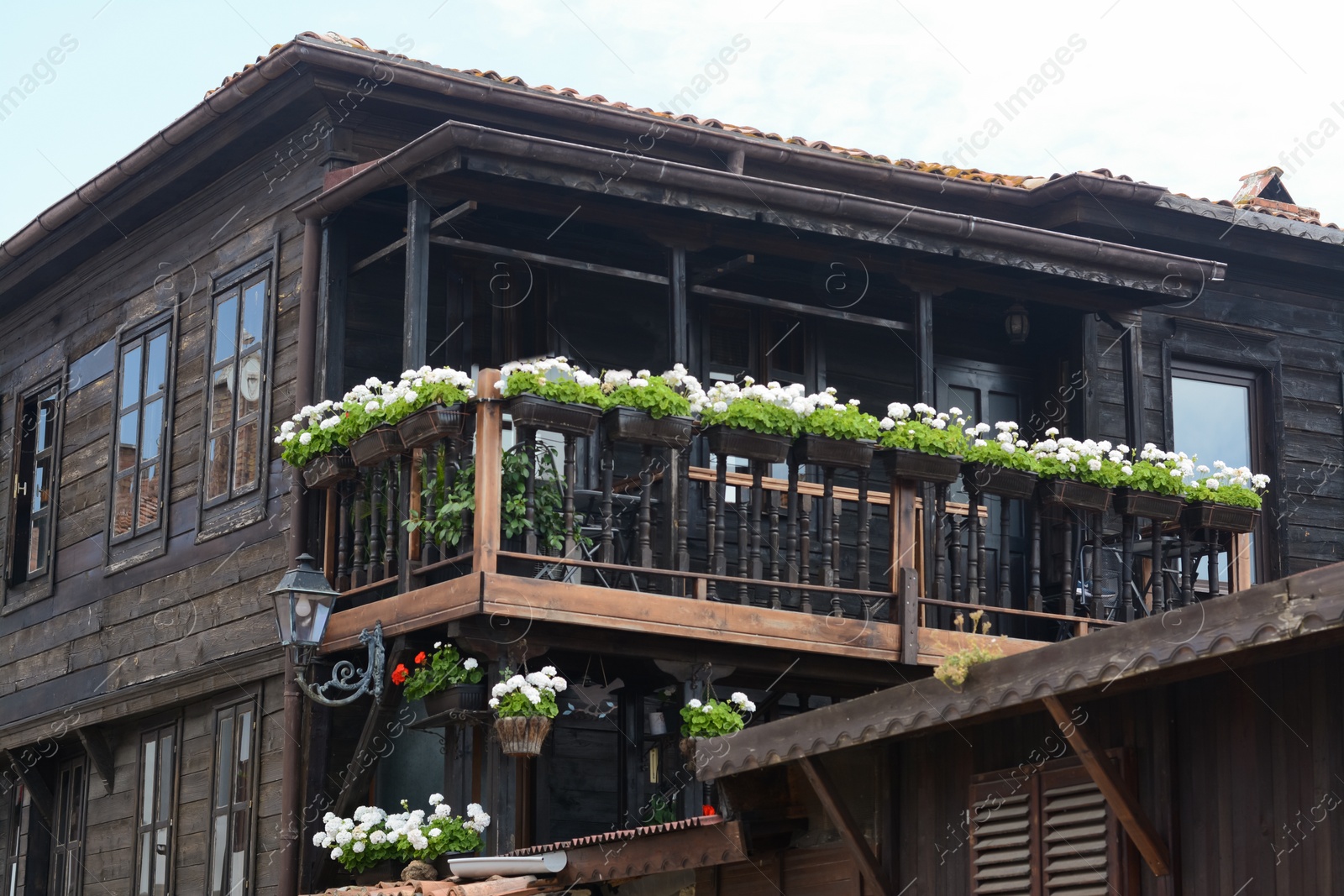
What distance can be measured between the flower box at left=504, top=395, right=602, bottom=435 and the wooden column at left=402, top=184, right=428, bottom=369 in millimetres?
981

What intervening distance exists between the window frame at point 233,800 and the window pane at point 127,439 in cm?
240

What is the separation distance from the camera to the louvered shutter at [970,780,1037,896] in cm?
785

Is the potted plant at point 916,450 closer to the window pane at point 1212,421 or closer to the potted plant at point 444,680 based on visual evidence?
the potted plant at point 444,680

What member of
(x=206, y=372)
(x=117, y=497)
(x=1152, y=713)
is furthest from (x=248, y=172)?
(x=1152, y=713)

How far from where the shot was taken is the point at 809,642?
35.8 ft

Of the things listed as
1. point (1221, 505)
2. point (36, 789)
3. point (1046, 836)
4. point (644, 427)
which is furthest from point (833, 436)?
point (36, 789)

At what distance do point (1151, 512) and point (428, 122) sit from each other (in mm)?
5127

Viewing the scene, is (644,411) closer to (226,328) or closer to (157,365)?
(226,328)

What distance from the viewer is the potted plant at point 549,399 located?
10.1m

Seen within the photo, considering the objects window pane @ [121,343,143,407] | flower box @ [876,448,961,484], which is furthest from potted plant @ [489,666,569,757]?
window pane @ [121,343,143,407]

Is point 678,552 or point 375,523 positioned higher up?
point 375,523

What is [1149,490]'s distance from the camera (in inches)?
462

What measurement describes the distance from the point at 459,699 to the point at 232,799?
2.86 metres

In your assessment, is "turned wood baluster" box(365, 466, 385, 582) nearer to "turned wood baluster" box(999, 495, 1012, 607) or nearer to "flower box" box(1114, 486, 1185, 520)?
"turned wood baluster" box(999, 495, 1012, 607)
